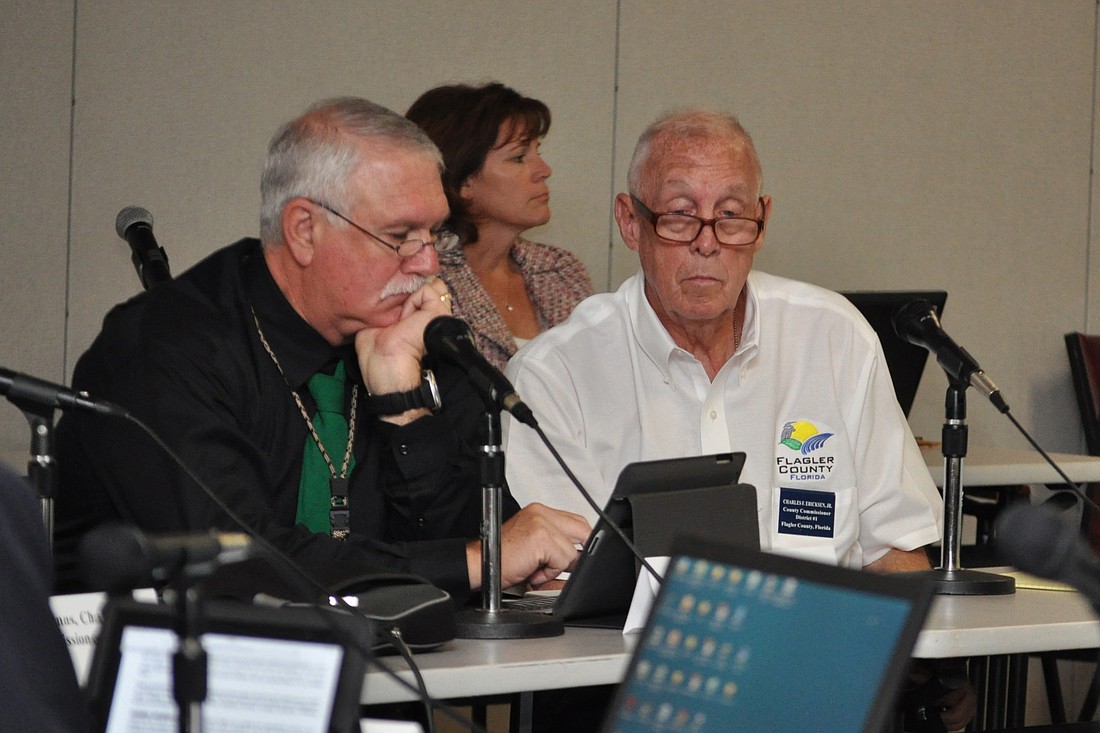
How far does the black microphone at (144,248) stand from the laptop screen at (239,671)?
144 centimetres

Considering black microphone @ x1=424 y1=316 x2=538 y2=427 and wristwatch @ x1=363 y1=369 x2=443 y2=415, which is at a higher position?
black microphone @ x1=424 y1=316 x2=538 y2=427

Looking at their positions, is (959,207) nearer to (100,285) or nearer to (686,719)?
(100,285)

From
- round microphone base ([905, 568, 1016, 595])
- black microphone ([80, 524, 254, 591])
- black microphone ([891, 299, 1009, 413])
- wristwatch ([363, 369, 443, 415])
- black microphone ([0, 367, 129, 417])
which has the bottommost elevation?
round microphone base ([905, 568, 1016, 595])

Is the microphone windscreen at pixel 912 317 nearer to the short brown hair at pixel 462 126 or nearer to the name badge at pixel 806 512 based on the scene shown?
the name badge at pixel 806 512

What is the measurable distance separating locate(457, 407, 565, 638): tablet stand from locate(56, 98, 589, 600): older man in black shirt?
0.15 m

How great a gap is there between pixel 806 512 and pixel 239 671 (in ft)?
5.17

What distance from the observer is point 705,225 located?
246cm

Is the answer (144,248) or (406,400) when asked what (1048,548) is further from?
(144,248)

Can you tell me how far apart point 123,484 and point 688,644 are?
3.75ft

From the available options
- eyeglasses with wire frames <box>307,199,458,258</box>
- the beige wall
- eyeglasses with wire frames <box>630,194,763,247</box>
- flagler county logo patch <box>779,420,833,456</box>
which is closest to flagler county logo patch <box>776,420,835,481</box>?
flagler county logo patch <box>779,420,833,456</box>

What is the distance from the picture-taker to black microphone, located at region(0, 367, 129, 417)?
1.56m

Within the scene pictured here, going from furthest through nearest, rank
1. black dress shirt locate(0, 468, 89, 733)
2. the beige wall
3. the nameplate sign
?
1. the beige wall
2. the nameplate sign
3. black dress shirt locate(0, 468, 89, 733)

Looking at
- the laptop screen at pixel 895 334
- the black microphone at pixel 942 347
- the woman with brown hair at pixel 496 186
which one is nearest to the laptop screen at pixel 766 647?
the black microphone at pixel 942 347

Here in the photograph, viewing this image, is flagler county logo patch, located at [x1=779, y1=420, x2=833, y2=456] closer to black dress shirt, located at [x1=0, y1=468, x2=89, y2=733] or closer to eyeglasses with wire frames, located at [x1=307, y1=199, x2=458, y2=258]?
eyeglasses with wire frames, located at [x1=307, y1=199, x2=458, y2=258]
